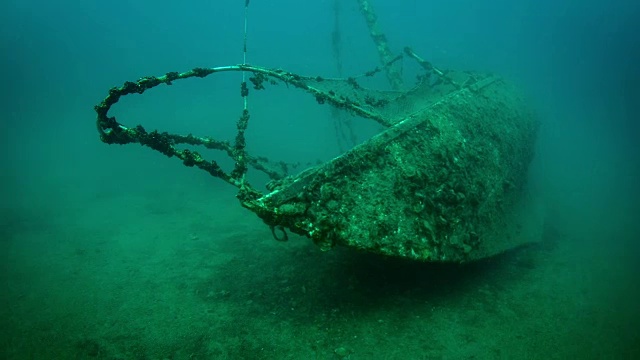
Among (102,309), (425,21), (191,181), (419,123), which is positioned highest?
(425,21)

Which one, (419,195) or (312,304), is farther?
(312,304)

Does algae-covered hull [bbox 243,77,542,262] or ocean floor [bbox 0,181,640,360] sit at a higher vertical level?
algae-covered hull [bbox 243,77,542,262]

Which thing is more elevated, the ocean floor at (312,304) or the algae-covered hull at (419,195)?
the algae-covered hull at (419,195)

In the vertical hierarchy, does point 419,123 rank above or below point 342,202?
above

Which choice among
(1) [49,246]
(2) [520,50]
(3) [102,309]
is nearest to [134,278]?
(3) [102,309]

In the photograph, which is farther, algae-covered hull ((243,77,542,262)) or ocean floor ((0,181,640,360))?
ocean floor ((0,181,640,360))

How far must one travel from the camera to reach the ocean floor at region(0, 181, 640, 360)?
3.63 metres

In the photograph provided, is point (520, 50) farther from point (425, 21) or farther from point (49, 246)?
point (49, 246)

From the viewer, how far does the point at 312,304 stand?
417cm

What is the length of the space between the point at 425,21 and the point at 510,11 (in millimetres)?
27041

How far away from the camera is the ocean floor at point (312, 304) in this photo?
143 inches

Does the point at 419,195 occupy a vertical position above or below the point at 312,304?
above

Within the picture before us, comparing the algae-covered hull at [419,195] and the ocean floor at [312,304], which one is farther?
the ocean floor at [312,304]

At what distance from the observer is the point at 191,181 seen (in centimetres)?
1480
